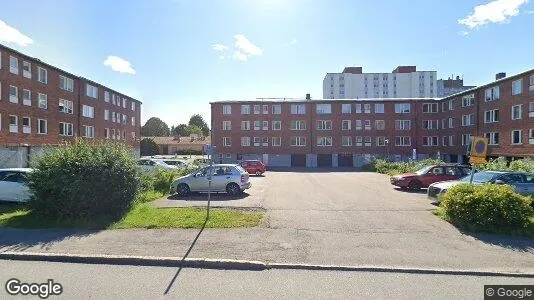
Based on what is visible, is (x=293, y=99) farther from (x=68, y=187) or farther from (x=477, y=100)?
(x=68, y=187)

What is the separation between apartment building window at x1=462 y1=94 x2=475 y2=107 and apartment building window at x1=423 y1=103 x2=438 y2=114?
651 centimetres

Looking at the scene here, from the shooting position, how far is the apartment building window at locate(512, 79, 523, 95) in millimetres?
31098

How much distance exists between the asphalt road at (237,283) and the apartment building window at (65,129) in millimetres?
33401

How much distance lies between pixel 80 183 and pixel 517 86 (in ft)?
120


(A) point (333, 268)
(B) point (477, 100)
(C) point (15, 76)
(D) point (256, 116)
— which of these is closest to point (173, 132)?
(D) point (256, 116)

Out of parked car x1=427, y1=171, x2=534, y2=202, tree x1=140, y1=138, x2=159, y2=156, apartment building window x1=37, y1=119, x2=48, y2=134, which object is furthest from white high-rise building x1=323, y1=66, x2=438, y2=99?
parked car x1=427, y1=171, x2=534, y2=202

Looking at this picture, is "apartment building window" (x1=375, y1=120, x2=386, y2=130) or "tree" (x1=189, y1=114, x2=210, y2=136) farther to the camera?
"tree" (x1=189, y1=114, x2=210, y2=136)

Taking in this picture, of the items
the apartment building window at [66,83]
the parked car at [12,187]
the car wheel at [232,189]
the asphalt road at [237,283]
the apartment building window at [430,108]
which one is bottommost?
the asphalt road at [237,283]

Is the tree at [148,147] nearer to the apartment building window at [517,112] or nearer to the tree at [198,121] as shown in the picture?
the tree at [198,121]

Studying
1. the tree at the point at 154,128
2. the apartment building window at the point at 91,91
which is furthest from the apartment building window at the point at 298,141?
the tree at the point at 154,128

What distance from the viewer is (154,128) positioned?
103625mm

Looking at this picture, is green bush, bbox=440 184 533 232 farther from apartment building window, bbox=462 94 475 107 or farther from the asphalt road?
apartment building window, bbox=462 94 475 107

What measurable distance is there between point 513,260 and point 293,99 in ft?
148

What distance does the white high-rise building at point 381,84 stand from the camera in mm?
100875
